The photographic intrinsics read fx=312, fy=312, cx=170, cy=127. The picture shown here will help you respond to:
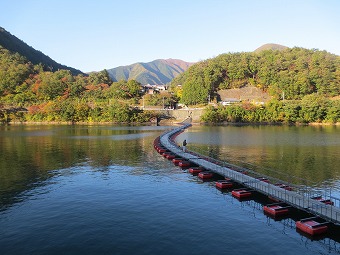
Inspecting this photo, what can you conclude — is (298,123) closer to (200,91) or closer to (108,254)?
(200,91)

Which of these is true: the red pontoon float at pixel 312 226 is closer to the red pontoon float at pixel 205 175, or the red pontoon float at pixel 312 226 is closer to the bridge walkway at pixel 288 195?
the bridge walkway at pixel 288 195

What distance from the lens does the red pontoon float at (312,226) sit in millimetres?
19234

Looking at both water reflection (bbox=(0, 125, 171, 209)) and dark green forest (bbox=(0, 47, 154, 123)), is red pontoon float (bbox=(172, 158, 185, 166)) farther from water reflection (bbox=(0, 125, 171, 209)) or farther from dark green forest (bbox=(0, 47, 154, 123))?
dark green forest (bbox=(0, 47, 154, 123))

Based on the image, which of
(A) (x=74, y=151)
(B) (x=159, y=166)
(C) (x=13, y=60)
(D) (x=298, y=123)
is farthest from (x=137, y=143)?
(C) (x=13, y=60)

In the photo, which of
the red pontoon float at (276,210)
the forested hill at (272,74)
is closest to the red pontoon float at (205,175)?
the red pontoon float at (276,210)

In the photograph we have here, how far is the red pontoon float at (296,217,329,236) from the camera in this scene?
1923 centimetres

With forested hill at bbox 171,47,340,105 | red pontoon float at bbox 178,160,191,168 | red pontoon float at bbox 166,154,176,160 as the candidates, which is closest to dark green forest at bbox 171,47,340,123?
forested hill at bbox 171,47,340,105

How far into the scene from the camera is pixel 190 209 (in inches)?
956

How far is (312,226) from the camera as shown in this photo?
19.4m

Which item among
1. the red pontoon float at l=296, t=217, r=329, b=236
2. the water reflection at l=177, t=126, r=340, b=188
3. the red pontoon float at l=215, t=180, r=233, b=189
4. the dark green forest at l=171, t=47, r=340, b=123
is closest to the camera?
the red pontoon float at l=296, t=217, r=329, b=236

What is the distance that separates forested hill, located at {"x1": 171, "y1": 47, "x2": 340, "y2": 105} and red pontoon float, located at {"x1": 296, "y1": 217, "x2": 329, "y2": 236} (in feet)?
412

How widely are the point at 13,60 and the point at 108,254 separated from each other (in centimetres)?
17888

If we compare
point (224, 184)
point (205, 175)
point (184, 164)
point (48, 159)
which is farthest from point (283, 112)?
point (224, 184)

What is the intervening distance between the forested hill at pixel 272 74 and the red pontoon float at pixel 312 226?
12551 centimetres
